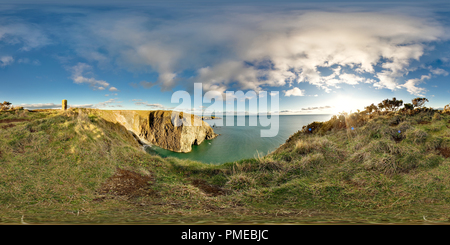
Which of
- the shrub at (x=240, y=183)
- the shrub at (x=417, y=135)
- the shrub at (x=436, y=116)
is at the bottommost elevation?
the shrub at (x=240, y=183)

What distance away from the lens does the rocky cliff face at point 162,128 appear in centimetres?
1588

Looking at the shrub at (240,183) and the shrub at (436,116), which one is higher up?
the shrub at (436,116)

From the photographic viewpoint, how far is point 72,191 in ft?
13.4

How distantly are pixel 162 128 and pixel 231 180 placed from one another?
13967mm

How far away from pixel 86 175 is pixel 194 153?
14.4 metres

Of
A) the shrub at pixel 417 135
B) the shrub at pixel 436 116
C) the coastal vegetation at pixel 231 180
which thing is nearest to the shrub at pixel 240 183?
the coastal vegetation at pixel 231 180

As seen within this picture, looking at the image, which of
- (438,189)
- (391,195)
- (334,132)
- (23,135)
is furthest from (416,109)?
(23,135)

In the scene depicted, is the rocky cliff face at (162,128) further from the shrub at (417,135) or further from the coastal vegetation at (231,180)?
the shrub at (417,135)

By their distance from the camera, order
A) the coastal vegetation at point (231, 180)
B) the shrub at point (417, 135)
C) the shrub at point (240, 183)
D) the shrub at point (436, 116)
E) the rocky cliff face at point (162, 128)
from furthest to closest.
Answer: the rocky cliff face at point (162, 128), the shrub at point (436, 116), the shrub at point (417, 135), the shrub at point (240, 183), the coastal vegetation at point (231, 180)

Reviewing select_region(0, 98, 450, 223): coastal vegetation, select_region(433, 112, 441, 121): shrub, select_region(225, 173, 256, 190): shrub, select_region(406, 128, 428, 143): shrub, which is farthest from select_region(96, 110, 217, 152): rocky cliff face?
select_region(433, 112, 441, 121): shrub

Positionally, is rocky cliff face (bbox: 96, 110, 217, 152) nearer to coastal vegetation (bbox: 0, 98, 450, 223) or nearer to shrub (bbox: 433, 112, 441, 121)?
coastal vegetation (bbox: 0, 98, 450, 223)

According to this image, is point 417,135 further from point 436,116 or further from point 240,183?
point 240,183

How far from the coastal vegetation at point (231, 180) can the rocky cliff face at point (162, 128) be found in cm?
754

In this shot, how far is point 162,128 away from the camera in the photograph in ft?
58.3
